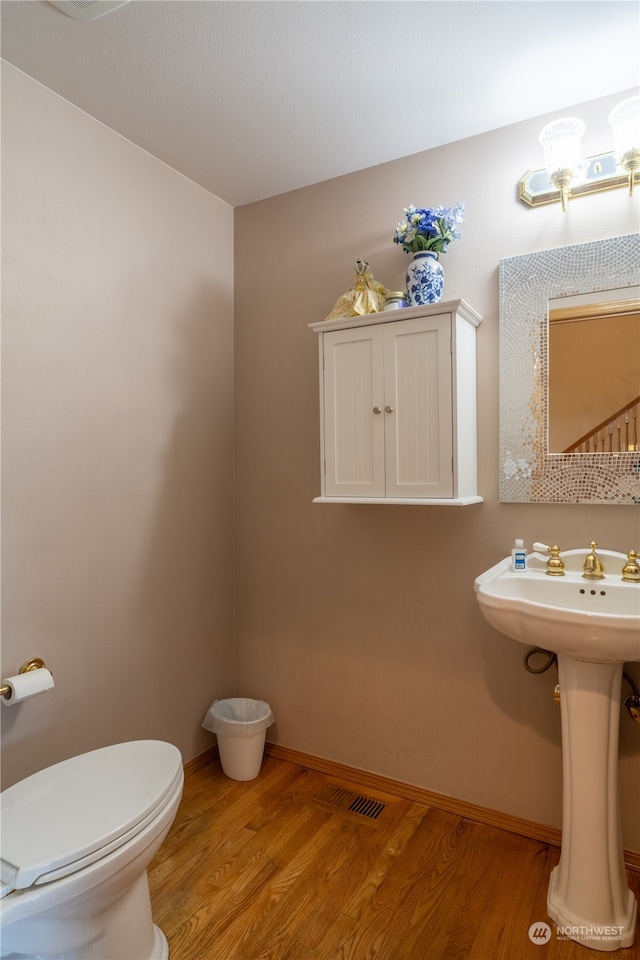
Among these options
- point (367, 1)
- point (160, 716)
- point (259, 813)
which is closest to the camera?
point (367, 1)

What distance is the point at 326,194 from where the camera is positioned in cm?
233

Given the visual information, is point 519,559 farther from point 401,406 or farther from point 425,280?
point 425,280

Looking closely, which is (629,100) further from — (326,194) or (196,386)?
(196,386)

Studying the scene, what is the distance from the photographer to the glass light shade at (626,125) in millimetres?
1604

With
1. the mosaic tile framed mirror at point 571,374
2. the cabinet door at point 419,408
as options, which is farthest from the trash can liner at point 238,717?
the mosaic tile framed mirror at point 571,374

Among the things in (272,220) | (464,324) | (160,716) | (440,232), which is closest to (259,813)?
(160,716)

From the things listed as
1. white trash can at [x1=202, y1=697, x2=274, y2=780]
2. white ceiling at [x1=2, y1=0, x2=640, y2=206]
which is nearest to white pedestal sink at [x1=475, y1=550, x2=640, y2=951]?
white trash can at [x1=202, y1=697, x2=274, y2=780]

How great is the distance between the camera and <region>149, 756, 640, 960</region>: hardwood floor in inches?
58.3

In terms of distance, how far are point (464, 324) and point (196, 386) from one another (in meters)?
1.14

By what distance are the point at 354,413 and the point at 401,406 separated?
183mm

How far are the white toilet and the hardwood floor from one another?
22cm

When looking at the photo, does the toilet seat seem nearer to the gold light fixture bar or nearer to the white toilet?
the white toilet

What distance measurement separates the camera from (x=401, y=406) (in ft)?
6.28

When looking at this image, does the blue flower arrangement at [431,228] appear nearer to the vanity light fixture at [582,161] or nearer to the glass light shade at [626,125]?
the vanity light fixture at [582,161]
